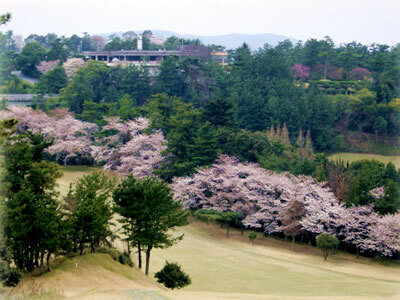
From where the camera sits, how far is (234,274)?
2336cm

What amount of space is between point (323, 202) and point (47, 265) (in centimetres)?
1548

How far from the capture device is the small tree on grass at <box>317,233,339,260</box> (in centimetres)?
2622

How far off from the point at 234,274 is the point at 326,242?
17.0 ft

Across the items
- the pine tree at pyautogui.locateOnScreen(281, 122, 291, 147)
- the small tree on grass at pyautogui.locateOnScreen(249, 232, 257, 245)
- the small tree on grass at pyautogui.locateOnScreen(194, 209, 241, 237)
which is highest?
the pine tree at pyautogui.locateOnScreen(281, 122, 291, 147)

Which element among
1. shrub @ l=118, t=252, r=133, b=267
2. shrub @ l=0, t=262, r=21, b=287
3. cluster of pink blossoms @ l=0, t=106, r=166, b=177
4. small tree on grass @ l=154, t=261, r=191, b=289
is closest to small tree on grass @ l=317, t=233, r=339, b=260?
small tree on grass @ l=154, t=261, r=191, b=289

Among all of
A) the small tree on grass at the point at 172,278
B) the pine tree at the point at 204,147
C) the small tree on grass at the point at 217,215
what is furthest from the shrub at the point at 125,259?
the pine tree at the point at 204,147

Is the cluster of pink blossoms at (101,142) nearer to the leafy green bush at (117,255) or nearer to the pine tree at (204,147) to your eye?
the pine tree at (204,147)

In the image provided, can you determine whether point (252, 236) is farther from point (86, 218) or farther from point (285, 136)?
point (285, 136)

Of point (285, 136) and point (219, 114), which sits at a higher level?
point (219, 114)

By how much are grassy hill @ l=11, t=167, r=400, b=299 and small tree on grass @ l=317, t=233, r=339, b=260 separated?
0.55 m

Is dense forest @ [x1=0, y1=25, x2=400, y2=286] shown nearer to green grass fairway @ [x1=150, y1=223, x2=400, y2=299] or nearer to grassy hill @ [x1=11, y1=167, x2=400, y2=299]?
grassy hill @ [x1=11, y1=167, x2=400, y2=299]

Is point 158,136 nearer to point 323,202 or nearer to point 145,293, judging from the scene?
point 323,202

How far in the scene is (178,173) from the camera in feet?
117

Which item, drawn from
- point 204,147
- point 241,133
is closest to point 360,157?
point 241,133
